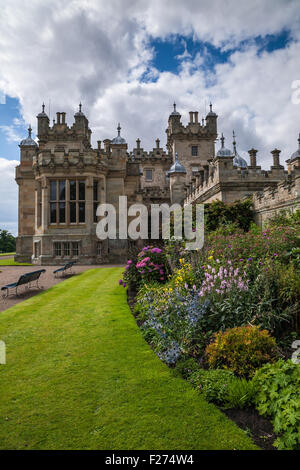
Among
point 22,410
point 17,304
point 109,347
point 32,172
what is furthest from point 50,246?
point 22,410

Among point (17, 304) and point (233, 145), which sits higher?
point (233, 145)

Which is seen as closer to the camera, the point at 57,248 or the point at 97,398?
the point at 97,398

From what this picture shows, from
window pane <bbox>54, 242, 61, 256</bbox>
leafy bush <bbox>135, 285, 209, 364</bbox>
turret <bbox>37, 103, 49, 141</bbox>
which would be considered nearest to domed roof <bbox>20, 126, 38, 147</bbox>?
turret <bbox>37, 103, 49, 141</bbox>

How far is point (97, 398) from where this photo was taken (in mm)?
3346

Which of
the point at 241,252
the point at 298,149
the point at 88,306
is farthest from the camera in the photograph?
the point at 298,149

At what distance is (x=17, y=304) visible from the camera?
26.4 feet

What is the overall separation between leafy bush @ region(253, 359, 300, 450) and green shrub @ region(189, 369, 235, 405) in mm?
360

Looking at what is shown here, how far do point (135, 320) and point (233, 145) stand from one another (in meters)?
26.9

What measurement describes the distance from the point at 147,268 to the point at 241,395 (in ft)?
19.1

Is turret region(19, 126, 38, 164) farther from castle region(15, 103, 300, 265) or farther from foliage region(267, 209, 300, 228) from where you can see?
foliage region(267, 209, 300, 228)

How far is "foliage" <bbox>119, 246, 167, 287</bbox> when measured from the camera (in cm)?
877

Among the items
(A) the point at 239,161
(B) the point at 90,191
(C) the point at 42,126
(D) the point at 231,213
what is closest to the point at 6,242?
(C) the point at 42,126

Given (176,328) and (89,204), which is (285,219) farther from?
(89,204)
